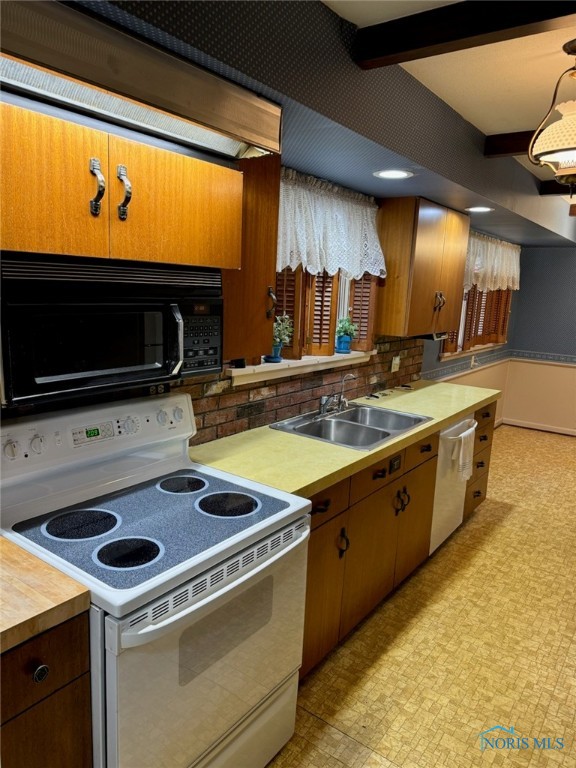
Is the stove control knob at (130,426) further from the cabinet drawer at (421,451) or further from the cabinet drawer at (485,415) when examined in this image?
the cabinet drawer at (485,415)

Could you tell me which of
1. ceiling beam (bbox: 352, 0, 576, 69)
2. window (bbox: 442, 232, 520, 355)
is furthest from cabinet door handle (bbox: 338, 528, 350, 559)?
window (bbox: 442, 232, 520, 355)

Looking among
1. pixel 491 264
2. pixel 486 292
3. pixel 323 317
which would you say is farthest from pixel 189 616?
pixel 486 292

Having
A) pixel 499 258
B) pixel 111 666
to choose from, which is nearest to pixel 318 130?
pixel 111 666

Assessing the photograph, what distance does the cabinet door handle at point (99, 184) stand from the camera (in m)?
1.31

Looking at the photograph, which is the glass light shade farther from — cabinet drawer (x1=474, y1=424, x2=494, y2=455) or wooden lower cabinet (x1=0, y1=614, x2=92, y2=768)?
wooden lower cabinet (x1=0, y1=614, x2=92, y2=768)

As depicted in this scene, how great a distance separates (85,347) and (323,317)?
172cm

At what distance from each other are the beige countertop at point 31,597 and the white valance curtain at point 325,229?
164cm

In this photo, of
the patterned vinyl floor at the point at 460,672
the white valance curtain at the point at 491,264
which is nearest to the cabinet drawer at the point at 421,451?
the patterned vinyl floor at the point at 460,672

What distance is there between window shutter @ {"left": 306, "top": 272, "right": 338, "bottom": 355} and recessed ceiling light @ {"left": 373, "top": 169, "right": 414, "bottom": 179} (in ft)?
1.97

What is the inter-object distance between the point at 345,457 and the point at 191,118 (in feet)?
4.38

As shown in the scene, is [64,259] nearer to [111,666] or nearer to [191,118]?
[191,118]

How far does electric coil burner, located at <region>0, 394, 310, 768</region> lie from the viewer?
122 centimetres

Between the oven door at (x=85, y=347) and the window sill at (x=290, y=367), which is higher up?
the oven door at (x=85, y=347)

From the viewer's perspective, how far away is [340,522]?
6.94ft
